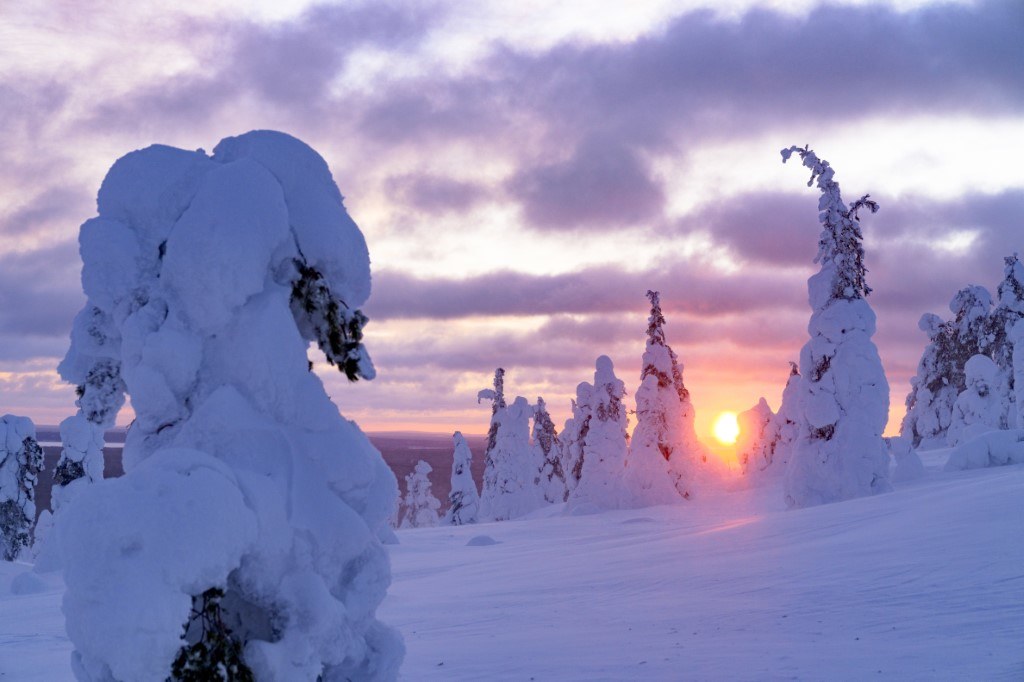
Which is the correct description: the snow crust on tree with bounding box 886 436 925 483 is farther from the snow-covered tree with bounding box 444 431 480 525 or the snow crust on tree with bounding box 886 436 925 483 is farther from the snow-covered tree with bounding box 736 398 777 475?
the snow-covered tree with bounding box 444 431 480 525

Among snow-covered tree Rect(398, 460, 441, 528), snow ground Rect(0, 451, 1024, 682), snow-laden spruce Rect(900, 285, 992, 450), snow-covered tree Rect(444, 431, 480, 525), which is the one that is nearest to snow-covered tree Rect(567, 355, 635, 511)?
snow-covered tree Rect(444, 431, 480, 525)

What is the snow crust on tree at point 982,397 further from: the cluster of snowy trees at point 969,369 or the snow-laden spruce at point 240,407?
the snow-laden spruce at point 240,407

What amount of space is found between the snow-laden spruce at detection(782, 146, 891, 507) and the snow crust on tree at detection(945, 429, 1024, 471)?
2.36m

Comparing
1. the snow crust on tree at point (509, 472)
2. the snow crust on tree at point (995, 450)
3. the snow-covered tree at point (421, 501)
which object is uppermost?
the snow crust on tree at point (995, 450)

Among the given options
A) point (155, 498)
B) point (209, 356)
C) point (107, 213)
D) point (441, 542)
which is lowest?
point (441, 542)

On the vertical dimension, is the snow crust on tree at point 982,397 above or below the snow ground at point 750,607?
above

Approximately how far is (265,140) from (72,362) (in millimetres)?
2543

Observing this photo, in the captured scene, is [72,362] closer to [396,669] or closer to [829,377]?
[396,669]

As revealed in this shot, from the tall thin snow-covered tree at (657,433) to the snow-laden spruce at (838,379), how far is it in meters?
14.4

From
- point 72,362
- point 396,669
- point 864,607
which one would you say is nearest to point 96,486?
point 72,362

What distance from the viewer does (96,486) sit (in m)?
5.40

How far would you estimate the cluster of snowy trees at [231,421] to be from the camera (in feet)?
17.0

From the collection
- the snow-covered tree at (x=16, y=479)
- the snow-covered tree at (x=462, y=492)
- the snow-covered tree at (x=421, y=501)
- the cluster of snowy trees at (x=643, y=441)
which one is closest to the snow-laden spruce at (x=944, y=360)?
the cluster of snowy trees at (x=643, y=441)

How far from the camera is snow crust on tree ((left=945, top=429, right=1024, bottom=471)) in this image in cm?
2411
